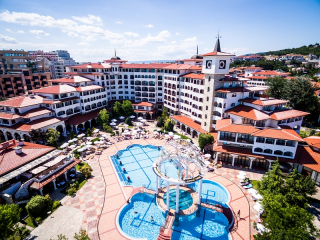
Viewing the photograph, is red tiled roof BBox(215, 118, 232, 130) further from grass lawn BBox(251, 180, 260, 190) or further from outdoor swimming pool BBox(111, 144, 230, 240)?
outdoor swimming pool BBox(111, 144, 230, 240)

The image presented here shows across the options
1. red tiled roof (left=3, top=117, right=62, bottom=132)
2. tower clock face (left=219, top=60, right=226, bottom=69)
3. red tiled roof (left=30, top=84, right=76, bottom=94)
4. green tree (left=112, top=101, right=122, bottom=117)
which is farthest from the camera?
green tree (left=112, top=101, right=122, bottom=117)

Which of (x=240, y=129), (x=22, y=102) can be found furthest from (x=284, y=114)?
(x=22, y=102)

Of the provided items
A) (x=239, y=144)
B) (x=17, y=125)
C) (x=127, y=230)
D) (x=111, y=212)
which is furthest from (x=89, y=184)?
(x=239, y=144)

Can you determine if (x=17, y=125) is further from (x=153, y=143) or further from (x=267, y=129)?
(x=267, y=129)

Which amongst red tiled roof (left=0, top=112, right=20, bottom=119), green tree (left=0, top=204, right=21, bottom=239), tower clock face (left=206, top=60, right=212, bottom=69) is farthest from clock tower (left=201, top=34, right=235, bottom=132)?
red tiled roof (left=0, top=112, right=20, bottom=119)

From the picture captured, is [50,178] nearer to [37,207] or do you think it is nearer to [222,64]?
[37,207]

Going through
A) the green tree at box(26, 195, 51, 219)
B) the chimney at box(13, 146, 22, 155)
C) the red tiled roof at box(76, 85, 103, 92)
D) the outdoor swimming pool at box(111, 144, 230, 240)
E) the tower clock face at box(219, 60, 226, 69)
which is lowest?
the outdoor swimming pool at box(111, 144, 230, 240)
